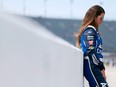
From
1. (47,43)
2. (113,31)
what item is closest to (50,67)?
(47,43)

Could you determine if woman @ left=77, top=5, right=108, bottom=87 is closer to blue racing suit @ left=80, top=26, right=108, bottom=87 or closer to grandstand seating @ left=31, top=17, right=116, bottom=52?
blue racing suit @ left=80, top=26, right=108, bottom=87

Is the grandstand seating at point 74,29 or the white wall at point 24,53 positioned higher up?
the grandstand seating at point 74,29

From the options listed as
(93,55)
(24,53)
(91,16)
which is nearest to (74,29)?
(91,16)

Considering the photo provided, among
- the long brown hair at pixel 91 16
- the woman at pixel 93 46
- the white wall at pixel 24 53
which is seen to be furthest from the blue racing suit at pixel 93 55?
the white wall at pixel 24 53

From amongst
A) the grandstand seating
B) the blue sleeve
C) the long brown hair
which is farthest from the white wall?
the grandstand seating

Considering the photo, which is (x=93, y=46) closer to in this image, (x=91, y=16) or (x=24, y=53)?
(x=91, y=16)

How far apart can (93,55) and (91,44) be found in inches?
5.5

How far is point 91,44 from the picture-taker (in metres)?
4.00

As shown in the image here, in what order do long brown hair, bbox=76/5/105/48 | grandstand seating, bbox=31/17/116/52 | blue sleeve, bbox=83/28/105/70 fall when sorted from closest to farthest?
blue sleeve, bbox=83/28/105/70 < long brown hair, bbox=76/5/105/48 < grandstand seating, bbox=31/17/116/52

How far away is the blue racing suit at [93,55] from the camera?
4020 millimetres

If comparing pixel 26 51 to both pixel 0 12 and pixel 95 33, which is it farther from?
pixel 95 33

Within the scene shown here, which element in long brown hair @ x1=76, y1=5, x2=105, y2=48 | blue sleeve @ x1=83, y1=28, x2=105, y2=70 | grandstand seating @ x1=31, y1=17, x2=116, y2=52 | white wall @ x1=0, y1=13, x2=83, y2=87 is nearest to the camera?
white wall @ x1=0, y1=13, x2=83, y2=87

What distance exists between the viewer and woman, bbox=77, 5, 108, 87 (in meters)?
4.04

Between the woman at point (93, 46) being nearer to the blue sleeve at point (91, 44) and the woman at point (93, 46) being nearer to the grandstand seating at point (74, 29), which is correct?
the blue sleeve at point (91, 44)
